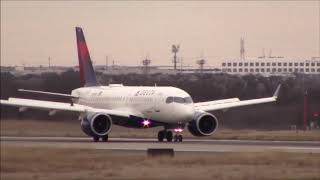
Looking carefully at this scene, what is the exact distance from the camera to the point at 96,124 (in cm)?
6075

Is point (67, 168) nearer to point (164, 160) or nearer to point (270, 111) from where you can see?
point (164, 160)

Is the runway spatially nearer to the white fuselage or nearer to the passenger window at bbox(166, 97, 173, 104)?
the white fuselage

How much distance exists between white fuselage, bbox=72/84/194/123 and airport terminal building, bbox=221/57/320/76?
1292 inches

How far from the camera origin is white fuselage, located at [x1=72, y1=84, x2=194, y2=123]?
2408 inches

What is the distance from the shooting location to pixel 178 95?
203 ft

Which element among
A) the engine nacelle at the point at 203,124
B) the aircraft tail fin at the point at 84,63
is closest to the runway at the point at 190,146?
the engine nacelle at the point at 203,124

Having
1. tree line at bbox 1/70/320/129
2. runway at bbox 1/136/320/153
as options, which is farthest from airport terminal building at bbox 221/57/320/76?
runway at bbox 1/136/320/153

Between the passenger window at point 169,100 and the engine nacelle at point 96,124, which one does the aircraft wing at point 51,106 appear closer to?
the engine nacelle at point 96,124

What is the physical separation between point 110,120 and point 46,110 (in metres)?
4.38

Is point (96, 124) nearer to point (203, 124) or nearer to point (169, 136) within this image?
point (169, 136)

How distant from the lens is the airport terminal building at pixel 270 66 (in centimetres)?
11288

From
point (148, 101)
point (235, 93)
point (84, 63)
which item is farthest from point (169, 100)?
point (235, 93)

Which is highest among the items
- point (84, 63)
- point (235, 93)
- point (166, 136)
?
point (84, 63)

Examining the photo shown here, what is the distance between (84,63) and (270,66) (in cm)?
9204
